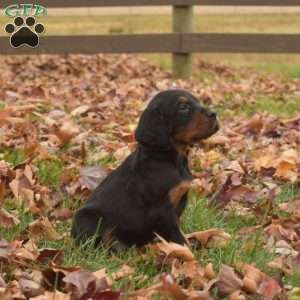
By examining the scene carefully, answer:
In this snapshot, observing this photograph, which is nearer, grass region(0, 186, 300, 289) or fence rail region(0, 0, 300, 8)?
grass region(0, 186, 300, 289)

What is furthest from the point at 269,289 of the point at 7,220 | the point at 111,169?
Result: the point at 111,169

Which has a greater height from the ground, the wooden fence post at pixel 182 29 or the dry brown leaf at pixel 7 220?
the wooden fence post at pixel 182 29

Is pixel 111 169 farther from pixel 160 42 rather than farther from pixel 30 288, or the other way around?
pixel 160 42

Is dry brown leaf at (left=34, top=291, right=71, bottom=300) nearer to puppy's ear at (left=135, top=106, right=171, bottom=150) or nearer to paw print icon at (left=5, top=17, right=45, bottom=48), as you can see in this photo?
puppy's ear at (left=135, top=106, right=171, bottom=150)

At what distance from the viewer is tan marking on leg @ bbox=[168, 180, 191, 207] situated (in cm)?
345

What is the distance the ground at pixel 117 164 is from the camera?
3010 mm

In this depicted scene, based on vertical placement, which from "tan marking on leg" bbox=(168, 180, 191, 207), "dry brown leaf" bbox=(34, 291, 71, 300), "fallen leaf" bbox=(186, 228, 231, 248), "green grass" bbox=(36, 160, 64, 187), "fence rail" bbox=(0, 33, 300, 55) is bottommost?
"fallen leaf" bbox=(186, 228, 231, 248)

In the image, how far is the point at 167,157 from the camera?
3.57 meters

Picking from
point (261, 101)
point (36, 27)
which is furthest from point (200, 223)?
point (36, 27)

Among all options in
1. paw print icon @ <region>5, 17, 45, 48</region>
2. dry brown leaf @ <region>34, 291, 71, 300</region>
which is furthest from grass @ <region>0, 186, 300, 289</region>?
paw print icon @ <region>5, 17, 45, 48</region>

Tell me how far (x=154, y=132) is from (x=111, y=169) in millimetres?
1173

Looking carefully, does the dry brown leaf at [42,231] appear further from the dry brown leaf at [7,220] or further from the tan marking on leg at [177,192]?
the tan marking on leg at [177,192]

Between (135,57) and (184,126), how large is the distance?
10306 millimetres

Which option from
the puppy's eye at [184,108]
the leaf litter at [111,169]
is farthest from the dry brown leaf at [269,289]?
the puppy's eye at [184,108]
